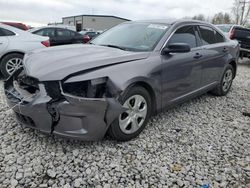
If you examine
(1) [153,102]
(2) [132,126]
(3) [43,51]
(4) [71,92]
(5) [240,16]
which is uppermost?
(5) [240,16]

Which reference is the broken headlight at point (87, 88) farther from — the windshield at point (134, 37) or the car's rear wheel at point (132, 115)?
the windshield at point (134, 37)

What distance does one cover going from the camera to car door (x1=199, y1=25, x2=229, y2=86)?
463 centimetres

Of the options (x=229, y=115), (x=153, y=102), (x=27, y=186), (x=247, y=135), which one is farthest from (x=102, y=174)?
(x=229, y=115)

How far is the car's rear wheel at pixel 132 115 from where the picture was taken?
3.13m

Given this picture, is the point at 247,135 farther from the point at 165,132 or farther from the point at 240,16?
the point at 240,16

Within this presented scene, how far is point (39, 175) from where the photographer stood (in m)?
2.62

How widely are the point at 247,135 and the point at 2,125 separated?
3535 millimetres

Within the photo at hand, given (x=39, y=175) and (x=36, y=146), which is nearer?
(x=39, y=175)

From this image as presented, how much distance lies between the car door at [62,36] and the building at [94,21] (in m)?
34.6

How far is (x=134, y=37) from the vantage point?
156 inches

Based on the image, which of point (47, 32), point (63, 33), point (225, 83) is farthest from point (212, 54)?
point (63, 33)

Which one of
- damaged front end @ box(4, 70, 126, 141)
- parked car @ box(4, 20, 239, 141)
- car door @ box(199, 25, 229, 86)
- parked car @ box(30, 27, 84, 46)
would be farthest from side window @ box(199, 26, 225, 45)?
parked car @ box(30, 27, 84, 46)

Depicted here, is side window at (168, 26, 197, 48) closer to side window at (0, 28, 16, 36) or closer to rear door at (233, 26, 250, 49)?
side window at (0, 28, 16, 36)

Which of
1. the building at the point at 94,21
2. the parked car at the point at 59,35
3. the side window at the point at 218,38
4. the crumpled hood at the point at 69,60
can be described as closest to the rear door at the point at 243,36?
the side window at the point at 218,38
